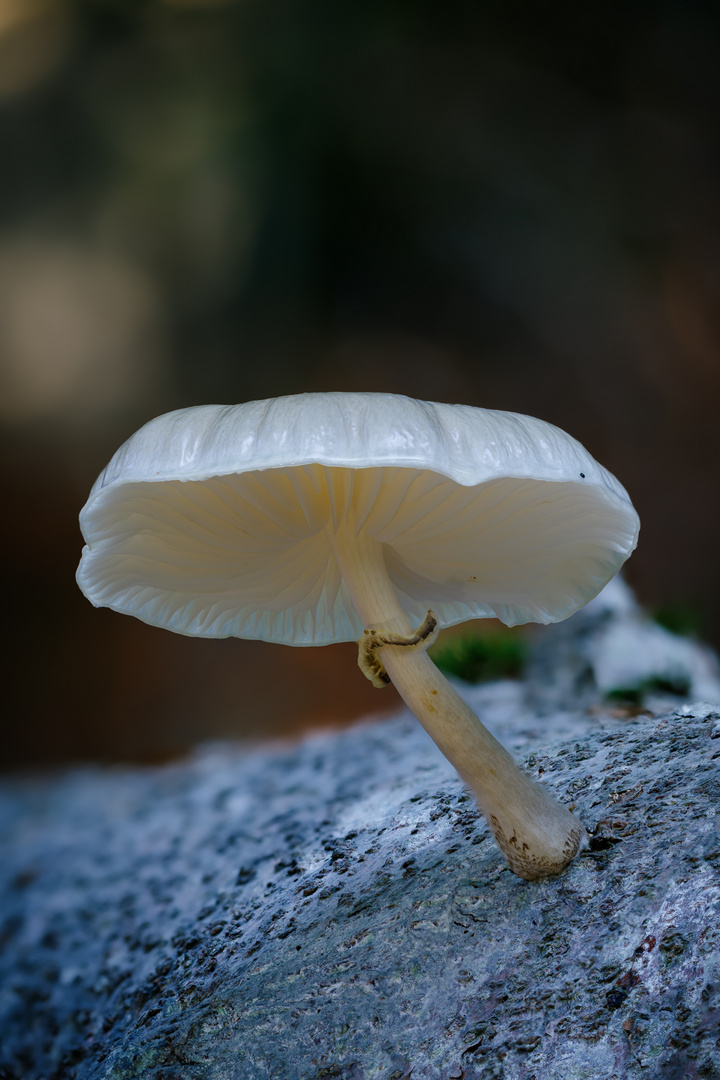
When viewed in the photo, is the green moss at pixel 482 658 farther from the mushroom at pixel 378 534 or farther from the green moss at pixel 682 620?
the mushroom at pixel 378 534

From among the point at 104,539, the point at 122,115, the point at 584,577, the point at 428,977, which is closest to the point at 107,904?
the point at 428,977

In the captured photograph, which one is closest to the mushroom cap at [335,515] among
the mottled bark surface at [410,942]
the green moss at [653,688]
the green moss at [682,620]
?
the mottled bark surface at [410,942]

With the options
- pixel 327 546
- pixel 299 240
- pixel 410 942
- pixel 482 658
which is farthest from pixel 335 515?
pixel 299 240

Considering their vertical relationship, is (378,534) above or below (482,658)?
above

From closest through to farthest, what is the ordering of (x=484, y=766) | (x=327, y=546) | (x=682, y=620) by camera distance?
(x=484, y=766), (x=327, y=546), (x=682, y=620)

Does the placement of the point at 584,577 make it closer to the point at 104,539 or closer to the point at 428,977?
the point at 428,977

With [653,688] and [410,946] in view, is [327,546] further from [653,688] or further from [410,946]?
[653,688]
